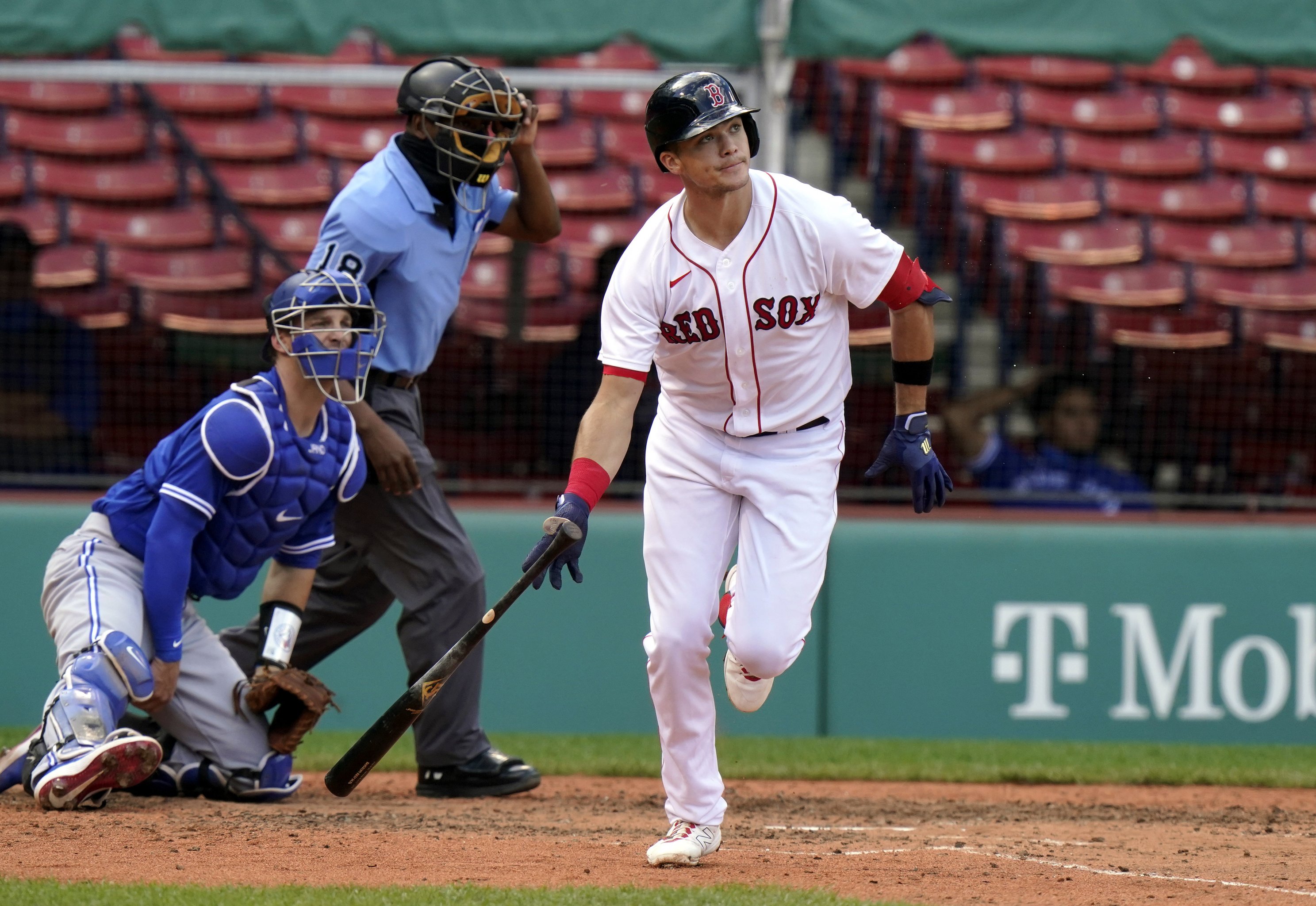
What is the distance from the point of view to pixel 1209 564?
6.38m

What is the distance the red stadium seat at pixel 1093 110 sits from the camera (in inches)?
371

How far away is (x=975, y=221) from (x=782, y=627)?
5160 millimetres

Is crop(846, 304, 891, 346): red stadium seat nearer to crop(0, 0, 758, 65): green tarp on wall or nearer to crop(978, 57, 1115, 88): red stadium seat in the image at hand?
crop(0, 0, 758, 65): green tarp on wall

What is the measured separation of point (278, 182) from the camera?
8.62 metres

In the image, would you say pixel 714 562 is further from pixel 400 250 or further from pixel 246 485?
→ pixel 400 250

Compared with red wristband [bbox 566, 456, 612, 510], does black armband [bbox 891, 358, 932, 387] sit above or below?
above

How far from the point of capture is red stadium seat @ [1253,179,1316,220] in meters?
9.10

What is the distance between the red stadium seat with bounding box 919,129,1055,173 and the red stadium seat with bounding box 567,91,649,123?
1616 mm

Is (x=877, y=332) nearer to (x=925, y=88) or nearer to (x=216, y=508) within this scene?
(x=925, y=88)

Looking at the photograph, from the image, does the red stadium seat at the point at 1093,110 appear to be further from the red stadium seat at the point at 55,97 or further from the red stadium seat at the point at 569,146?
the red stadium seat at the point at 55,97

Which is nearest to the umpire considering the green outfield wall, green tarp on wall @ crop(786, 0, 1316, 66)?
the green outfield wall

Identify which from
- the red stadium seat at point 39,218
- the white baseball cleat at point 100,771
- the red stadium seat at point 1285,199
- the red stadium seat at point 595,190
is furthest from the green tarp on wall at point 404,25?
the red stadium seat at point 1285,199

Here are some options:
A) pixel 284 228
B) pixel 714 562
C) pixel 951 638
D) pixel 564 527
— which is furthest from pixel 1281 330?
pixel 564 527

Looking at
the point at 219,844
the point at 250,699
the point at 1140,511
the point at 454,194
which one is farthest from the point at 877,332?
the point at 219,844
